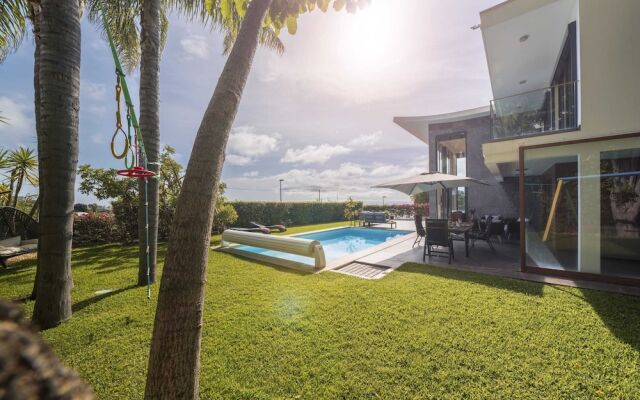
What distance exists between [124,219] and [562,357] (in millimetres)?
13664

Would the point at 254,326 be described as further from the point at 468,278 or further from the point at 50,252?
the point at 468,278

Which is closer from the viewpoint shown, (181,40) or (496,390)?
(496,390)

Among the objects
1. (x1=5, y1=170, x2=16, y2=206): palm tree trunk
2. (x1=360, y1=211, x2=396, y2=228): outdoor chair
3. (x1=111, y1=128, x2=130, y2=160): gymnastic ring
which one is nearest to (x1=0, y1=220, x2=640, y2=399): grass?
(x1=111, y1=128, x2=130, y2=160): gymnastic ring

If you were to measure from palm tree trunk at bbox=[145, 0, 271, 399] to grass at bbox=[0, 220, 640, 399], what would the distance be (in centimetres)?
122

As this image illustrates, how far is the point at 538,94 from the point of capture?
299 inches

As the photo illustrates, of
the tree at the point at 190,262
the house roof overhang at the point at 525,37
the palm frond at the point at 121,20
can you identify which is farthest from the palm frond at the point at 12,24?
the house roof overhang at the point at 525,37

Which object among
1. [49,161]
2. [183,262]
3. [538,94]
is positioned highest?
[538,94]

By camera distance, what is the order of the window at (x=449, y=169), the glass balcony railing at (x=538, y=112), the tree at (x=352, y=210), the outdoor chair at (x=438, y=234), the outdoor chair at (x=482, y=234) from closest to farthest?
the glass balcony railing at (x=538, y=112), the outdoor chair at (x=438, y=234), the outdoor chair at (x=482, y=234), the window at (x=449, y=169), the tree at (x=352, y=210)

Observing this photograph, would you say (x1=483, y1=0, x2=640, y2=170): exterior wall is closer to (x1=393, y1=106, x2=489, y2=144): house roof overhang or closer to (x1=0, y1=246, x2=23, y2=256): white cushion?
(x1=393, y1=106, x2=489, y2=144): house roof overhang

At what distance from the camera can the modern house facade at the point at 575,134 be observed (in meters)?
5.48

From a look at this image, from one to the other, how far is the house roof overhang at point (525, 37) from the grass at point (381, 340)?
7.27 meters

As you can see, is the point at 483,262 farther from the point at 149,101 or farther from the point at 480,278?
the point at 149,101

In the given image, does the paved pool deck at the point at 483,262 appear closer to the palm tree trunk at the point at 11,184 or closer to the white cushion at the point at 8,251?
the white cushion at the point at 8,251

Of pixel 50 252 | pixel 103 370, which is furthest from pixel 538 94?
pixel 50 252
